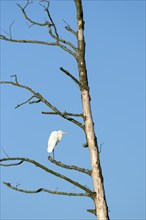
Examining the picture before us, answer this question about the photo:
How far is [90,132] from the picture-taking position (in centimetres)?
640

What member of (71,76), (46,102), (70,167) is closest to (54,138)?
(46,102)

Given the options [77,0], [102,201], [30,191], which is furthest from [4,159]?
[77,0]

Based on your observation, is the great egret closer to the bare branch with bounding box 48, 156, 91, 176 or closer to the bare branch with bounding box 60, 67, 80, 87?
the bare branch with bounding box 48, 156, 91, 176

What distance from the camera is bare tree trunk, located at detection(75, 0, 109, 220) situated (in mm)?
6109

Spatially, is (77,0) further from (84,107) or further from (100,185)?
(100,185)

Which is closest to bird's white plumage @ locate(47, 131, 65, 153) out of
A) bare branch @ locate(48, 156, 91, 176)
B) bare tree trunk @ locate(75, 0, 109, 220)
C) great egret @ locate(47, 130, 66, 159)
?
great egret @ locate(47, 130, 66, 159)

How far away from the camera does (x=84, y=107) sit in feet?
21.4

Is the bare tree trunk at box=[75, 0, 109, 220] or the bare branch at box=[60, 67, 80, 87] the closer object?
the bare tree trunk at box=[75, 0, 109, 220]

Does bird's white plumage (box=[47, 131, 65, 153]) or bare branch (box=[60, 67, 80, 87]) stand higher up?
bare branch (box=[60, 67, 80, 87])

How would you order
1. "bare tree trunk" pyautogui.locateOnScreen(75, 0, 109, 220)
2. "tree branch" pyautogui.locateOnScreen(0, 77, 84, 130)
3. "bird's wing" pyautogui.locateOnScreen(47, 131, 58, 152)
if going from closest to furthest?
"bare tree trunk" pyautogui.locateOnScreen(75, 0, 109, 220)
"tree branch" pyautogui.locateOnScreen(0, 77, 84, 130)
"bird's wing" pyautogui.locateOnScreen(47, 131, 58, 152)

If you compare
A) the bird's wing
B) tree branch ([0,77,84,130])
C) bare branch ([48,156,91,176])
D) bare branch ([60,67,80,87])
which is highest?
bare branch ([60,67,80,87])

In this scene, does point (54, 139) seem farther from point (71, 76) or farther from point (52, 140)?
point (71, 76)

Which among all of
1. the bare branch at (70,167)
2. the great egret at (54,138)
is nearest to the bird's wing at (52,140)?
the great egret at (54,138)

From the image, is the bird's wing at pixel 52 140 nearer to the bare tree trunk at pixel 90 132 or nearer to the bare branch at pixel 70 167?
the bare branch at pixel 70 167
